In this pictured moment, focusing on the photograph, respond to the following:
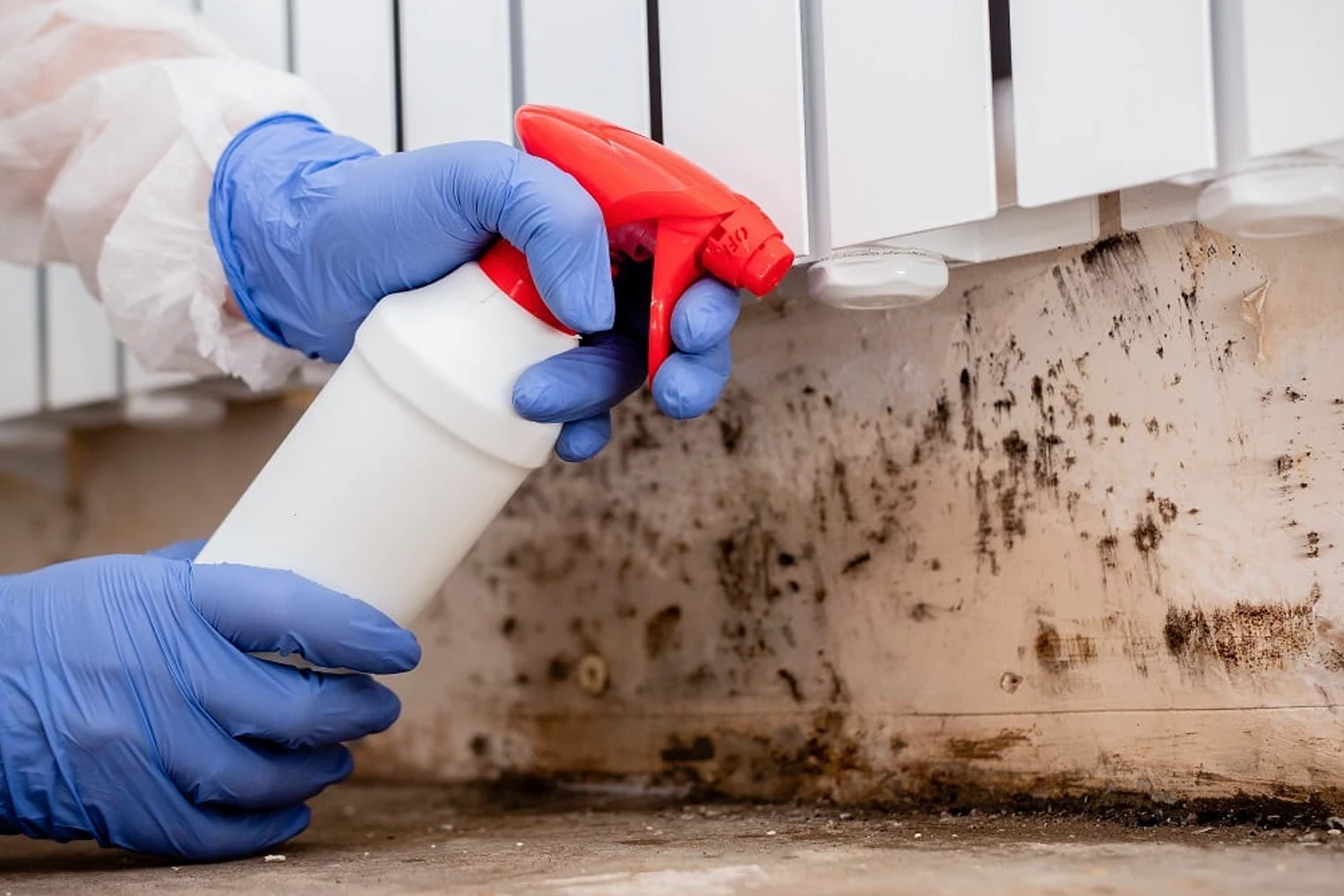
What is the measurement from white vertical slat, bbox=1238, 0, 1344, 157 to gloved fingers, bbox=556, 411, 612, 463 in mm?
421

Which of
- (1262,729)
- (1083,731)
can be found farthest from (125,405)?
(1262,729)

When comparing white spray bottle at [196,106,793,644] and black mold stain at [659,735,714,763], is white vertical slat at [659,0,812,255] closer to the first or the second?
white spray bottle at [196,106,793,644]

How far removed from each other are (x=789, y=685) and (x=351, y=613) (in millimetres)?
364

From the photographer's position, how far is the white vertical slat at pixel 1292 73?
60 centimetres

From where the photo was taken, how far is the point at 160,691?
0.78 m

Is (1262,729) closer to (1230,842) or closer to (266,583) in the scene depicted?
(1230,842)

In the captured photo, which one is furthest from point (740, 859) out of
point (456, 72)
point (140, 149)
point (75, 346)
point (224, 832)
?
point (75, 346)

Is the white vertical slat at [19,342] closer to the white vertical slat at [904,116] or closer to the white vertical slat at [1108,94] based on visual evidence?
the white vertical slat at [904,116]

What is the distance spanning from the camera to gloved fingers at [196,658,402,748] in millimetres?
779

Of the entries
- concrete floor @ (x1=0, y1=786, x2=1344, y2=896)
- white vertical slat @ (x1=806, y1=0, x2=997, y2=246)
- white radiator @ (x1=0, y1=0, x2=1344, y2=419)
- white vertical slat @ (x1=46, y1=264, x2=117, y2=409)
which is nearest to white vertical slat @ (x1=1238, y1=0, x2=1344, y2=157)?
white radiator @ (x1=0, y1=0, x2=1344, y2=419)

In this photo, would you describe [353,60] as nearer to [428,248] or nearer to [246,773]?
[428,248]

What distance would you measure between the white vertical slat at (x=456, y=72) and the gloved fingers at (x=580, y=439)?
Result: 0.25 m

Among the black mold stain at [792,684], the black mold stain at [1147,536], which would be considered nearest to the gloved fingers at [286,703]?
the black mold stain at [792,684]

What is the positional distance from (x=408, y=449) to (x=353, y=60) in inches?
17.5
